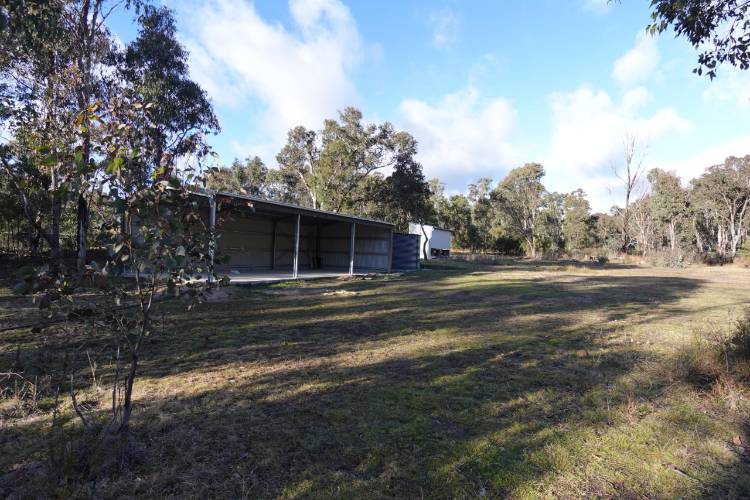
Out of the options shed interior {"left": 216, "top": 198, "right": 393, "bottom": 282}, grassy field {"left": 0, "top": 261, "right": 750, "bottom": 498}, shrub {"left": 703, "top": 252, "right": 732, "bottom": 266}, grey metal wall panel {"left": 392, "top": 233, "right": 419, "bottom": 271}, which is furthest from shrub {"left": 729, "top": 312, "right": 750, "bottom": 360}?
shrub {"left": 703, "top": 252, "right": 732, "bottom": 266}

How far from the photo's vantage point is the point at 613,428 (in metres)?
3.46

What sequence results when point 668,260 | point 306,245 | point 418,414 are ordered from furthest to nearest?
point 668,260 < point 306,245 < point 418,414

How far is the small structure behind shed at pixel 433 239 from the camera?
3578 centimetres

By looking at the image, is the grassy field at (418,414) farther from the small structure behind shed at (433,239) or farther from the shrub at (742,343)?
the small structure behind shed at (433,239)

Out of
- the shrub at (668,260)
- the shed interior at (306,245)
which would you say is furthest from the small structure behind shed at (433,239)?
the shrub at (668,260)

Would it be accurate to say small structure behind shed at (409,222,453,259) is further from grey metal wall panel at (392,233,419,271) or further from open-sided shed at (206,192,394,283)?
open-sided shed at (206,192,394,283)

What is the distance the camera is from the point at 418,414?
3.70 m

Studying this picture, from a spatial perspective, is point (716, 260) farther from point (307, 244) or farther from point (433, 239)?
point (307, 244)

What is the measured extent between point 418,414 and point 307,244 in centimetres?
2170

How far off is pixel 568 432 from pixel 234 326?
5.92m

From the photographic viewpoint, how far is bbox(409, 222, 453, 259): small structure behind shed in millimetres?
35781

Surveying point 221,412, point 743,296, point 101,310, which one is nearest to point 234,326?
point 221,412

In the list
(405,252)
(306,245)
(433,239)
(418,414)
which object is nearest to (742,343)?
(418,414)

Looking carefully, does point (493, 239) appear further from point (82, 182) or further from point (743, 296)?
point (82, 182)
